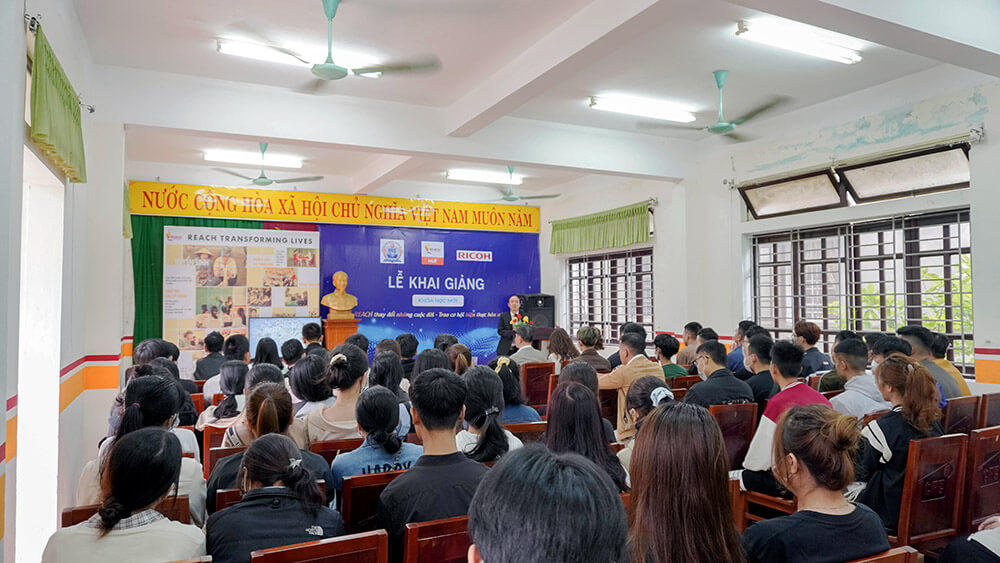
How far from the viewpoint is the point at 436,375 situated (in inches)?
88.3

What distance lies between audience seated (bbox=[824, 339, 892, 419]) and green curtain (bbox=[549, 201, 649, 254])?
4.97 meters

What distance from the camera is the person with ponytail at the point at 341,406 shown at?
3.12m

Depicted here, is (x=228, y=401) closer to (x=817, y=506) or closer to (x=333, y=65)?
(x=333, y=65)

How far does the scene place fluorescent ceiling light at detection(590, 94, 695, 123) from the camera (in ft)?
20.4

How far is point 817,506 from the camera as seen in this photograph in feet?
5.52

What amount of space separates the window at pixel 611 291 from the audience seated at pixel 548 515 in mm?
8370

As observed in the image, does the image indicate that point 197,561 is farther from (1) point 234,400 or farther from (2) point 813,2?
(2) point 813,2

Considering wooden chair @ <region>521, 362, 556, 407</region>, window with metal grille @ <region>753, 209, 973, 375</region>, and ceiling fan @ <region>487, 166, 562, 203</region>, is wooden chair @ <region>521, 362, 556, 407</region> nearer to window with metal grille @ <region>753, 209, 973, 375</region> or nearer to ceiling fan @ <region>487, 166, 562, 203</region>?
window with metal grille @ <region>753, 209, 973, 375</region>

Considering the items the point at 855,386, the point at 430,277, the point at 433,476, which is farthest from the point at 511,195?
the point at 433,476

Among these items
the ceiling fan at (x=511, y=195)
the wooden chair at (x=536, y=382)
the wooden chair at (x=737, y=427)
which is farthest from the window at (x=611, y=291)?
the wooden chair at (x=737, y=427)

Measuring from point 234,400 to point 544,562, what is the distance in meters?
3.08

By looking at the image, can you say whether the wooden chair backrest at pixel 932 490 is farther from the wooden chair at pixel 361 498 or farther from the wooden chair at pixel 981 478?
the wooden chair at pixel 361 498

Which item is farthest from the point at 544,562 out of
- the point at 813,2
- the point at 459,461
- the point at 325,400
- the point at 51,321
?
the point at 51,321

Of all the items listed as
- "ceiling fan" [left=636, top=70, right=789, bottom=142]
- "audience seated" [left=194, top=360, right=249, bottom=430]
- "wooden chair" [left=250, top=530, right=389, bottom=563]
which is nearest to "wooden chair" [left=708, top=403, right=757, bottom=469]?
"wooden chair" [left=250, top=530, right=389, bottom=563]
